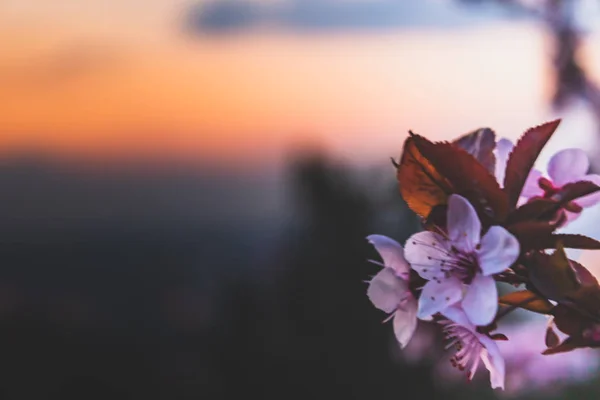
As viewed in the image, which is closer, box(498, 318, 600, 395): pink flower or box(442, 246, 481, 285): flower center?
box(442, 246, 481, 285): flower center

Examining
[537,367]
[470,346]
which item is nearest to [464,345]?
[470,346]

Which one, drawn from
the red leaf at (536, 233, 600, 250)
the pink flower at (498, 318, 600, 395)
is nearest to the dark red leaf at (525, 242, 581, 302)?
the red leaf at (536, 233, 600, 250)

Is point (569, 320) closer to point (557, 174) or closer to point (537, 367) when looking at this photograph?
point (557, 174)

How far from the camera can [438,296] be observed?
11.7 inches

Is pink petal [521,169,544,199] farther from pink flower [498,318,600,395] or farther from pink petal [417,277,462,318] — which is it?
pink flower [498,318,600,395]

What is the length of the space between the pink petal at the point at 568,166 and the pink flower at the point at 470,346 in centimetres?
8

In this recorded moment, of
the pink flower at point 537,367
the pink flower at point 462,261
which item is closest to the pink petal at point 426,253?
the pink flower at point 462,261

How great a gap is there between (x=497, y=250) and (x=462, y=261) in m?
0.03

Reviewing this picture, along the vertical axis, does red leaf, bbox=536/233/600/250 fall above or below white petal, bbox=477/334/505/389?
Answer: above

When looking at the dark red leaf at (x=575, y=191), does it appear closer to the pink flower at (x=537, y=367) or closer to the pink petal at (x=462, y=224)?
the pink petal at (x=462, y=224)

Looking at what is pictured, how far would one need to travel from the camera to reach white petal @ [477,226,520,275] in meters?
0.28

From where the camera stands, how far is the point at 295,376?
4.91 ft

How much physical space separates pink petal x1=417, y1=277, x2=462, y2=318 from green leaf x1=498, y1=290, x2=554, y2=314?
0.02 meters

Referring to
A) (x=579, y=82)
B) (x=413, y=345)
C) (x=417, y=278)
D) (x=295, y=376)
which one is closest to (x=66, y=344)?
(x=295, y=376)
